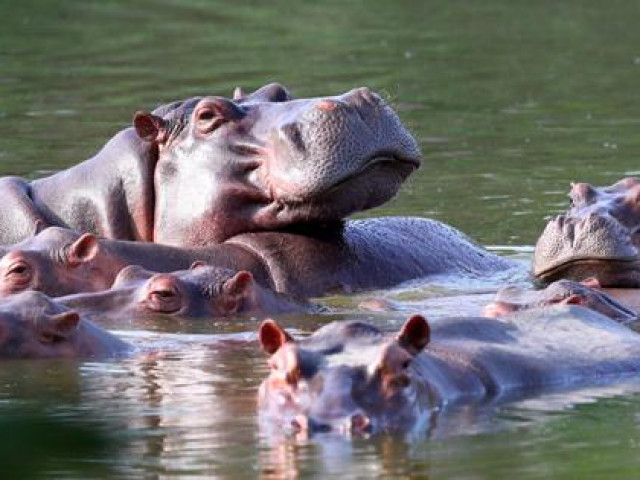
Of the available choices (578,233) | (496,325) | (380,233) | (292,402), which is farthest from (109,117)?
(292,402)

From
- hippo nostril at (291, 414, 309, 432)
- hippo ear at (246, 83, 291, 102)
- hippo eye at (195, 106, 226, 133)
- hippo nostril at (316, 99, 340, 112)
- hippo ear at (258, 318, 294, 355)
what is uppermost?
hippo nostril at (316, 99, 340, 112)

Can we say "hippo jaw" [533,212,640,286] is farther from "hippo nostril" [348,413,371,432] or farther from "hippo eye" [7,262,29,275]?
"hippo nostril" [348,413,371,432]

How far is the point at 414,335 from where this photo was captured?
6195 mm

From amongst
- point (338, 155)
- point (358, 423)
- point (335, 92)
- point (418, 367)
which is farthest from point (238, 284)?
point (335, 92)

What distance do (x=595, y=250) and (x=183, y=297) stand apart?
187 centimetres

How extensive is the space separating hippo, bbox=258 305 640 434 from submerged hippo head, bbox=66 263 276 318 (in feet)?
5.68

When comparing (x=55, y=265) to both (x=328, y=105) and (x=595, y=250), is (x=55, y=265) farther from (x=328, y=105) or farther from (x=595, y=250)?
(x=595, y=250)

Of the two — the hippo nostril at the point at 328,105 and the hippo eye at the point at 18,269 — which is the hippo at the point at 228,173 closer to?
the hippo nostril at the point at 328,105

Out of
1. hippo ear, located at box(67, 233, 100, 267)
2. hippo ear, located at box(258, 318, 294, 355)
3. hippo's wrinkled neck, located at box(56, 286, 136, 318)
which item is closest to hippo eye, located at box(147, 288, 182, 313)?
hippo's wrinkled neck, located at box(56, 286, 136, 318)

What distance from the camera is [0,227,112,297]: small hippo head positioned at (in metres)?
9.07

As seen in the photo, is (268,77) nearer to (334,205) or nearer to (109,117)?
(109,117)

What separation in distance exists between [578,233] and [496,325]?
6.63ft

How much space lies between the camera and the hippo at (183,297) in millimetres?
8680

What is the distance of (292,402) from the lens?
6.13m
